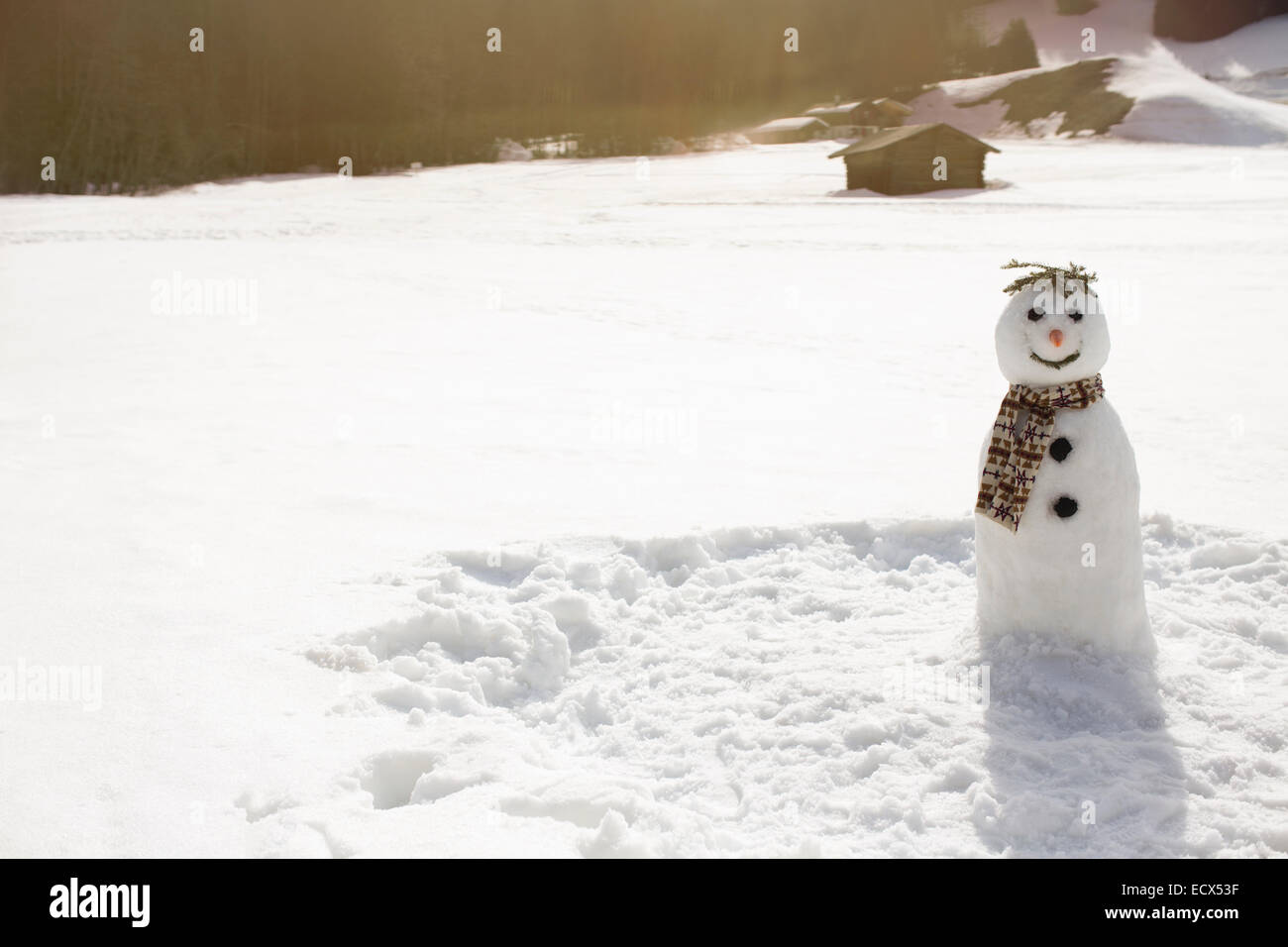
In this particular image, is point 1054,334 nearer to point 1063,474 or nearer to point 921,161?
point 1063,474

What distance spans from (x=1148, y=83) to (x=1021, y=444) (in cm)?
4901

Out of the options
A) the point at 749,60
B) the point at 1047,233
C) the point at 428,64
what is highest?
the point at 749,60

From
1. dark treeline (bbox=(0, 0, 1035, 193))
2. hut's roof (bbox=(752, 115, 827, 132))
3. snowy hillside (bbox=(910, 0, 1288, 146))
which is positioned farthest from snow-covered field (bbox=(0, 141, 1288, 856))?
hut's roof (bbox=(752, 115, 827, 132))

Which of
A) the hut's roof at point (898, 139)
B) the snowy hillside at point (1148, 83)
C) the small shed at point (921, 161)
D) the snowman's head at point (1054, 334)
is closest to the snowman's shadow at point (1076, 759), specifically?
the snowman's head at point (1054, 334)

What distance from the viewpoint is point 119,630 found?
159 inches

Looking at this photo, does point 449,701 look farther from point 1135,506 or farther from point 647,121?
point 647,121

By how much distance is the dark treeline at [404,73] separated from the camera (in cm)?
3038

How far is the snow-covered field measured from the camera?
9.89 feet

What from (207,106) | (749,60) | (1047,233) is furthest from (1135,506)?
(749,60)

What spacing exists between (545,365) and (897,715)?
6564 mm

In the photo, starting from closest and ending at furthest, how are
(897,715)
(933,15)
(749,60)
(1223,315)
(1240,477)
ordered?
(897,715) < (1240,477) < (1223,315) < (749,60) < (933,15)

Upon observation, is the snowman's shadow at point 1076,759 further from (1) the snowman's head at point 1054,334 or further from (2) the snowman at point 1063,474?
(1) the snowman's head at point 1054,334

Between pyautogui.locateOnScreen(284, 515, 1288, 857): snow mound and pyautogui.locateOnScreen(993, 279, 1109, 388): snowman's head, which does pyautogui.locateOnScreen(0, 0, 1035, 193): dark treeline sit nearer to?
pyautogui.locateOnScreen(284, 515, 1288, 857): snow mound

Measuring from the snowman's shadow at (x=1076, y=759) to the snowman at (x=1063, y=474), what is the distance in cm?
14
